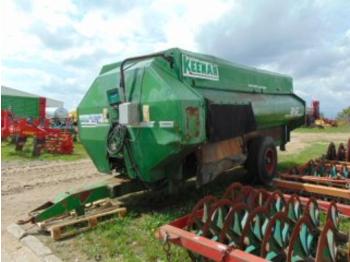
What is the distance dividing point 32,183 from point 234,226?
18.1 ft

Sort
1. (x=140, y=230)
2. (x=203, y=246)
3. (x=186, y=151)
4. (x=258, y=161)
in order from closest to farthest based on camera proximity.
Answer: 1. (x=203, y=246)
2. (x=140, y=230)
3. (x=186, y=151)
4. (x=258, y=161)

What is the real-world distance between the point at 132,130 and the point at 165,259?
1.73 metres

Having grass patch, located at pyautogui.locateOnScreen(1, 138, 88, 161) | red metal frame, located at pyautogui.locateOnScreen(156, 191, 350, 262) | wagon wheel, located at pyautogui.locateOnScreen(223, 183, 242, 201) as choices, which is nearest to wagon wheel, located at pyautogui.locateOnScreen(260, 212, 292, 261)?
red metal frame, located at pyautogui.locateOnScreen(156, 191, 350, 262)

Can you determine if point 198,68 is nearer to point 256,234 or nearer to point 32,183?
point 256,234

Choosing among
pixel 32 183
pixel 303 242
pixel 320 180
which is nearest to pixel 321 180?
pixel 320 180

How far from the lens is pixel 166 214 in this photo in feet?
16.1

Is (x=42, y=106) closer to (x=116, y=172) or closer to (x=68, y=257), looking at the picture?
(x=116, y=172)

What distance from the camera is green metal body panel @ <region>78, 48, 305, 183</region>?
14.4 feet

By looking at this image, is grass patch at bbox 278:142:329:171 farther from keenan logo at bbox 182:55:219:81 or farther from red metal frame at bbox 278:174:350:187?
keenan logo at bbox 182:55:219:81

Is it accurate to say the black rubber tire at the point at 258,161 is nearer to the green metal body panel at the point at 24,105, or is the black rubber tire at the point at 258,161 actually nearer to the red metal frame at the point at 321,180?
the red metal frame at the point at 321,180

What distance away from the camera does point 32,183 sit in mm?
7695

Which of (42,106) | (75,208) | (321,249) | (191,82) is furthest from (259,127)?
(42,106)

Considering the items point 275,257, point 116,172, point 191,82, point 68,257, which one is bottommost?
point 68,257

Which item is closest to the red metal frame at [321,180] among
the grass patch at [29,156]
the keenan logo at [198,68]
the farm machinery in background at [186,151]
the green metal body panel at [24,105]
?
the farm machinery in background at [186,151]
